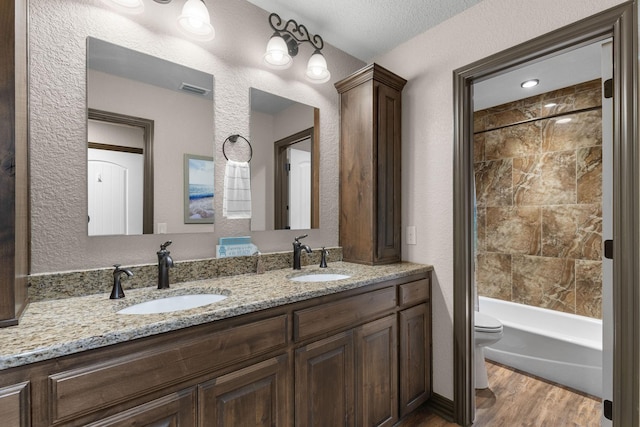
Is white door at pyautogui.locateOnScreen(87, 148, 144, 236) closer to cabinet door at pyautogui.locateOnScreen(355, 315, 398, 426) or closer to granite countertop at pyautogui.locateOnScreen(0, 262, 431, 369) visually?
granite countertop at pyautogui.locateOnScreen(0, 262, 431, 369)

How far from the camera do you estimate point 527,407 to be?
2.01 metres

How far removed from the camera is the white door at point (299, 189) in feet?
6.66

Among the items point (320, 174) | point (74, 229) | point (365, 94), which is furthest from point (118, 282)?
point (365, 94)

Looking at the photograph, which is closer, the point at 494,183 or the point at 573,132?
the point at 573,132

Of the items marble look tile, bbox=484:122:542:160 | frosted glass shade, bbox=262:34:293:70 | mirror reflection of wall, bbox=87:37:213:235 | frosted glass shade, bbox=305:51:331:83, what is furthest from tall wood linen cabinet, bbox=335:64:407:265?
marble look tile, bbox=484:122:542:160

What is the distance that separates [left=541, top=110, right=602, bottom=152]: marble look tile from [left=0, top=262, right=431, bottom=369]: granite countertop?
2473mm

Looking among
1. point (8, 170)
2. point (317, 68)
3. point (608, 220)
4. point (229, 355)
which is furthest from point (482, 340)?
point (8, 170)

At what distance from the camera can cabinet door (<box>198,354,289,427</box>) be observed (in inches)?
40.4

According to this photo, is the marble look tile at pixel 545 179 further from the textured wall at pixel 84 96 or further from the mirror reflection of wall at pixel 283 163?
the textured wall at pixel 84 96

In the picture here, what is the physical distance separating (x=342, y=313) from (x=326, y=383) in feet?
1.02

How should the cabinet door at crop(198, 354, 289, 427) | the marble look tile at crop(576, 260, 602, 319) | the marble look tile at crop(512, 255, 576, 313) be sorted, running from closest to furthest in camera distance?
the cabinet door at crop(198, 354, 289, 427) → the marble look tile at crop(576, 260, 602, 319) → the marble look tile at crop(512, 255, 576, 313)

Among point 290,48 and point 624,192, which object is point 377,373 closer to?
point 624,192

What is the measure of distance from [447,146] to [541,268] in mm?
1967

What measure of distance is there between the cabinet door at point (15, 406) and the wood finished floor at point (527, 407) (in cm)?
177
